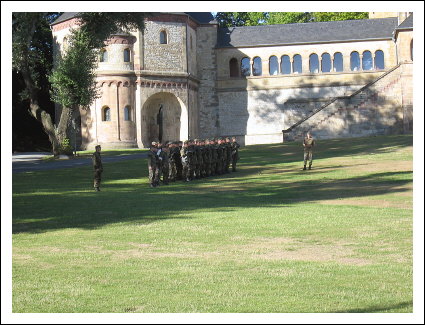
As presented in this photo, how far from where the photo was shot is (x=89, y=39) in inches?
1428

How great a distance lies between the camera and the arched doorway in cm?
5766

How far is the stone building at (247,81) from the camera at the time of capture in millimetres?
52781

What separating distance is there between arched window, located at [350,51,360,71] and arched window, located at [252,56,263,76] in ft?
23.9

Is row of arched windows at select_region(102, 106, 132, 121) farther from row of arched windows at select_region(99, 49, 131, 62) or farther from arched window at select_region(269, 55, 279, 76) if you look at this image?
arched window at select_region(269, 55, 279, 76)

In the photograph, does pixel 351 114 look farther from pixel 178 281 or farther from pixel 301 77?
pixel 178 281

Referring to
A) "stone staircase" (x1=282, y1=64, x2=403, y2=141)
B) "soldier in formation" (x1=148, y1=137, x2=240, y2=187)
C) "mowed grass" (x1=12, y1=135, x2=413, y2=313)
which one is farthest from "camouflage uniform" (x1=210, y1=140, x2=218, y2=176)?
"stone staircase" (x1=282, y1=64, x2=403, y2=141)

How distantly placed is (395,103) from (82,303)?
44282mm

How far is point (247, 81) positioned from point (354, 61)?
8.70 metres

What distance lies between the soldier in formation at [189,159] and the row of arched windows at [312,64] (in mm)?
29106

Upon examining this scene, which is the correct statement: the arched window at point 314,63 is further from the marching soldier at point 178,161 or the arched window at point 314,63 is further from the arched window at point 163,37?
the marching soldier at point 178,161

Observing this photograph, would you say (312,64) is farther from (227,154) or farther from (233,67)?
(227,154)

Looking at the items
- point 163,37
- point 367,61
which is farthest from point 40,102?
point 367,61

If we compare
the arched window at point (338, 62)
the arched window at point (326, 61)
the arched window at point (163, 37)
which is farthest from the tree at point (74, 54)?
the arched window at point (338, 62)

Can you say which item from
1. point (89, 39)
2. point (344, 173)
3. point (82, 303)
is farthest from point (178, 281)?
point (89, 39)
